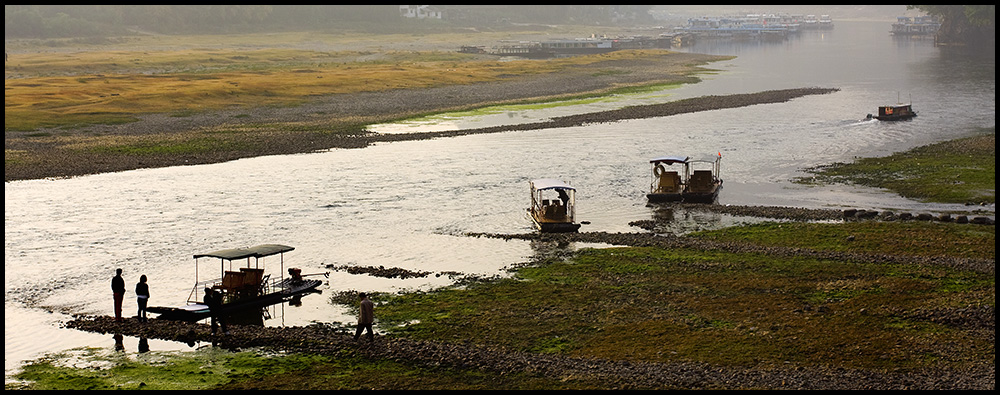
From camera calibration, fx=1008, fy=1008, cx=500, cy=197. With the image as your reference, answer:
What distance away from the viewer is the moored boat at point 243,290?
3209cm

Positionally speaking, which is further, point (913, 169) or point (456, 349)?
point (913, 169)

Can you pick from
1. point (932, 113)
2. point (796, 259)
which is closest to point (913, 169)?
point (796, 259)

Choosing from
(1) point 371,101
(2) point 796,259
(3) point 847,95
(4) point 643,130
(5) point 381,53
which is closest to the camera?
(2) point 796,259

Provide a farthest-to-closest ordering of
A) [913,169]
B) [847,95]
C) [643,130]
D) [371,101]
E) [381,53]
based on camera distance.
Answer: [381,53] → [847,95] → [371,101] → [643,130] → [913,169]

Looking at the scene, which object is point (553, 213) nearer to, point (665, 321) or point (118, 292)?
point (665, 321)

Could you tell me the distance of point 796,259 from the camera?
38.0 meters

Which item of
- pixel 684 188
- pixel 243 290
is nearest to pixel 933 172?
pixel 684 188

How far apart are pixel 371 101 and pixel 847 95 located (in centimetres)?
5185

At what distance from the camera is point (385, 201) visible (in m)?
53.1

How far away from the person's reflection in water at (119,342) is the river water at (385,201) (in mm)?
212

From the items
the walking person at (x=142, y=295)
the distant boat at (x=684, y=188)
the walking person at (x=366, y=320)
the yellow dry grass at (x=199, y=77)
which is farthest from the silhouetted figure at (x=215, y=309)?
the yellow dry grass at (x=199, y=77)

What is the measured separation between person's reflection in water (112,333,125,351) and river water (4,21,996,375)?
8.3 inches

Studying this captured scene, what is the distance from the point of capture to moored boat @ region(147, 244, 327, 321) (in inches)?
1264

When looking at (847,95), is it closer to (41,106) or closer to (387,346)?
(41,106)
